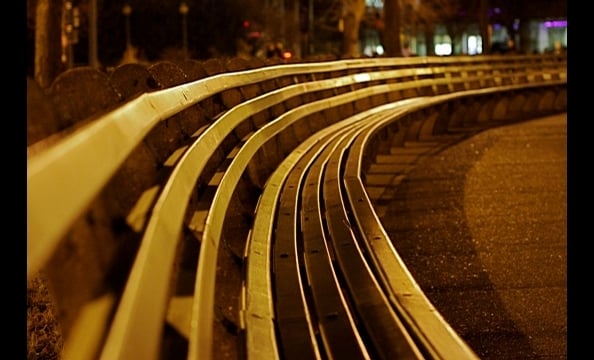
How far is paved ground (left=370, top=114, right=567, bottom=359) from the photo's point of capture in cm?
591

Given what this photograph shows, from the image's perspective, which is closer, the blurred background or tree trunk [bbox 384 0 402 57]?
tree trunk [bbox 384 0 402 57]

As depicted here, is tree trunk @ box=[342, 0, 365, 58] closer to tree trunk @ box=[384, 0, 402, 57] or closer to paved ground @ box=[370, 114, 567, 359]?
tree trunk @ box=[384, 0, 402, 57]

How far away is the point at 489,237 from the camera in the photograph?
27.7 feet

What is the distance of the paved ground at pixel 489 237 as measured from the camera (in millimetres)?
5909

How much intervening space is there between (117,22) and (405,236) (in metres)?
48.0

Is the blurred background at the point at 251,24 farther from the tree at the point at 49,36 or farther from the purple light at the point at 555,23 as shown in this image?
the tree at the point at 49,36

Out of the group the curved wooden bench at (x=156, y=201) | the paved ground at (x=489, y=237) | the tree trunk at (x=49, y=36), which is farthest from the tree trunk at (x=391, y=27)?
the curved wooden bench at (x=156, y=201)

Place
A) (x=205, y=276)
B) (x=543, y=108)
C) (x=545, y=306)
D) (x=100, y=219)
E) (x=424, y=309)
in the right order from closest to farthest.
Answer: (x=100, y=219) < (x=205, y=276) < (x=424, y=309) < (x=545, y=306) < (x=543, y=108)

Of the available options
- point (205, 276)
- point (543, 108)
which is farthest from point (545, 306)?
point (543, 108)

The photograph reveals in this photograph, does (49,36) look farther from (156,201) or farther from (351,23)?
(351,23)

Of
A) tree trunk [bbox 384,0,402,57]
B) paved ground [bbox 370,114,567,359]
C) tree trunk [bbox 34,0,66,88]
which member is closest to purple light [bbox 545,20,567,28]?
tree trunk [bbox 384,0,402,57]

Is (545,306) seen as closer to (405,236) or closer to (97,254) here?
(405,236)

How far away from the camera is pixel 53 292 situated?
2.74 m

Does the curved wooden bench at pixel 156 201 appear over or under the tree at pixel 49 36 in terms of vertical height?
under
